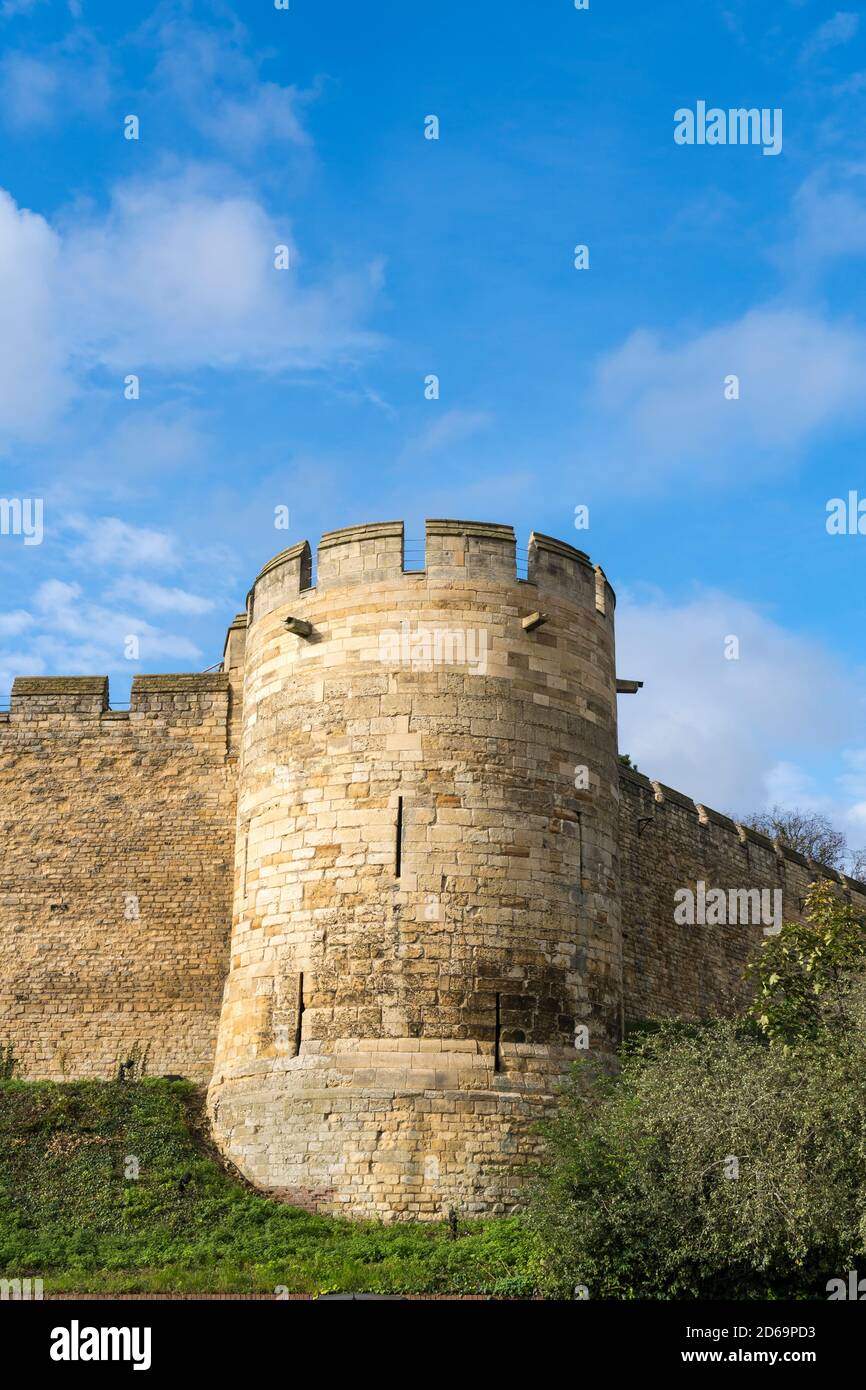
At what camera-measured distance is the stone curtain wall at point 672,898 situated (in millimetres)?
24406

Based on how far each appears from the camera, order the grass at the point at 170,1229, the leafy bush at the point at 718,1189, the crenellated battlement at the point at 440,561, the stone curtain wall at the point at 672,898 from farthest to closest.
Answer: the stone curtain wall at the point at 672,898 → the crenellated battlement at the point at 440,561 → the grass at the point at 170,1229 → the leafy bush at the point at 718,1189

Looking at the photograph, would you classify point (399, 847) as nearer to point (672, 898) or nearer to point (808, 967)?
point (808, 967)

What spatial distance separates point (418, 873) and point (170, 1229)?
15.1 ft

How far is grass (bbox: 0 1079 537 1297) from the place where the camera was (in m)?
14.9

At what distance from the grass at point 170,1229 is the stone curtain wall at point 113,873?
1817mm

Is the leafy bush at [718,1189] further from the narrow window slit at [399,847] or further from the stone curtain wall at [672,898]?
the stone curtain wall at [672,898]

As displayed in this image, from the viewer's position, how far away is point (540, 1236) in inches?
598

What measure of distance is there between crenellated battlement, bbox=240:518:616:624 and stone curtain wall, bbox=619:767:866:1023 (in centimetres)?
535

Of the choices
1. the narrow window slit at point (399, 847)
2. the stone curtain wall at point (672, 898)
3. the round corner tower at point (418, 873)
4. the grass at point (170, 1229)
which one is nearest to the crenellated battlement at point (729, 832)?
the stone curtain wall at point (672, 898)

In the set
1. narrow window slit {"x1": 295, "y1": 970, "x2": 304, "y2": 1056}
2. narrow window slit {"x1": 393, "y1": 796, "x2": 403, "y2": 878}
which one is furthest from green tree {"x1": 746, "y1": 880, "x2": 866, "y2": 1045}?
narrow window slit {"x1": 295, "y1": 970, "x2": 304, "y2": 1056}

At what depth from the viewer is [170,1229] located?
16.4 metres

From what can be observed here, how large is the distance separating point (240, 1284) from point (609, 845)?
288 inches
